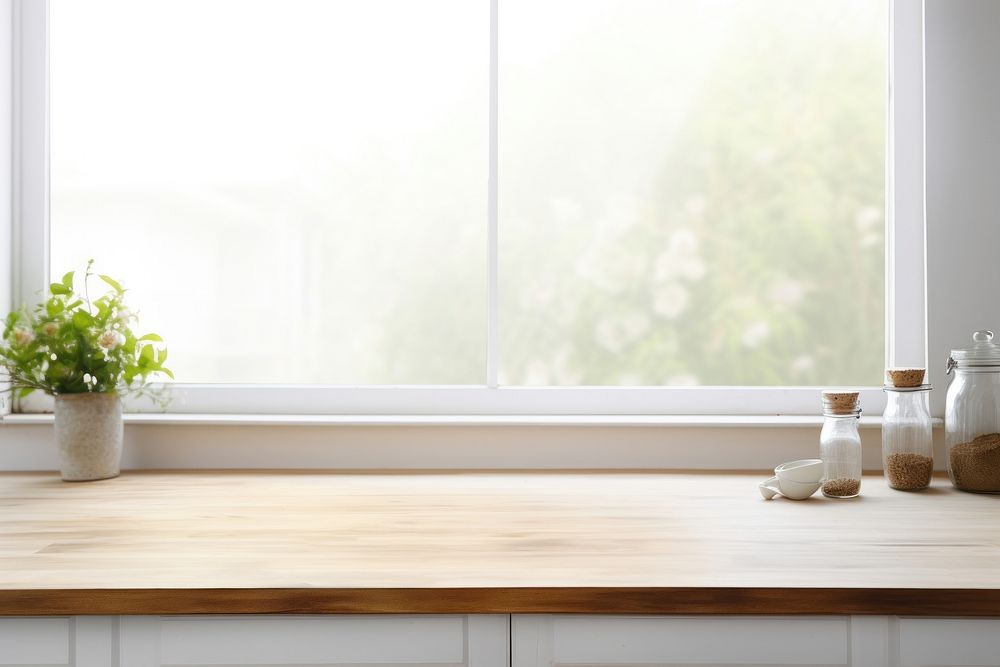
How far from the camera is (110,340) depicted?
135cm

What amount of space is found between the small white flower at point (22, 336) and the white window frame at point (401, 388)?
23cm

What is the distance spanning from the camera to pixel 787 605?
2.63 ft

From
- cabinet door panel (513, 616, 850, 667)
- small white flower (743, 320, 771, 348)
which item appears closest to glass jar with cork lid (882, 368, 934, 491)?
small white flower (743, 320, 771, 348)

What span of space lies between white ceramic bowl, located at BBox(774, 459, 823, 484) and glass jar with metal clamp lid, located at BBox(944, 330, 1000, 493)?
291mm

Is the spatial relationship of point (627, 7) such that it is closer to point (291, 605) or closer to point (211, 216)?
point (211, 216)

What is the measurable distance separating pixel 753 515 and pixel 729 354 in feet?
1.82

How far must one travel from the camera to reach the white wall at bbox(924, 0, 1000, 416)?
1.45 m

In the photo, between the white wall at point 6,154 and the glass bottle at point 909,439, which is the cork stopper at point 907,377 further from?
the white wall at point 6,154

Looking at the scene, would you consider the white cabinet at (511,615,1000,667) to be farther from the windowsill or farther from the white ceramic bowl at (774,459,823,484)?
the windowsill

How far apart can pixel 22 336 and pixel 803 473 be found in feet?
4.81

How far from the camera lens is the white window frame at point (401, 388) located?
1.55m

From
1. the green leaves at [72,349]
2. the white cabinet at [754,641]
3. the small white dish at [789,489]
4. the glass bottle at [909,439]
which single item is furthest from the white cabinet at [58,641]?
the glass bottle at [909,439]

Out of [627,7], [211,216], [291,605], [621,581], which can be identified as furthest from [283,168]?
[621,581]

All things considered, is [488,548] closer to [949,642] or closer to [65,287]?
[949,642]
